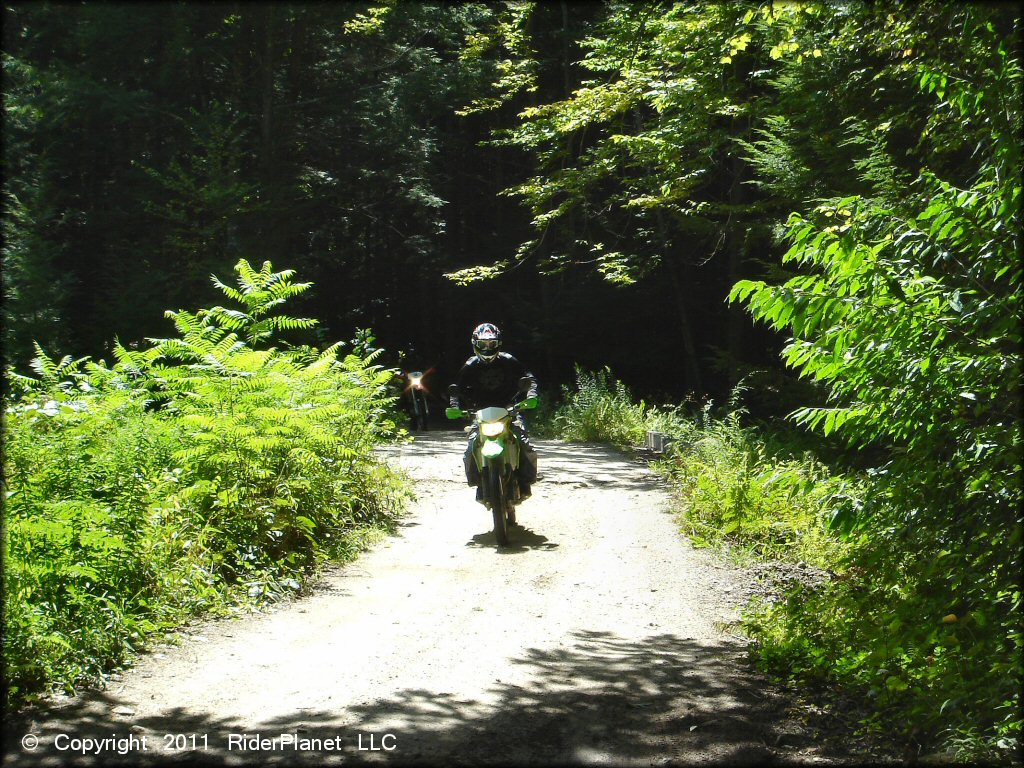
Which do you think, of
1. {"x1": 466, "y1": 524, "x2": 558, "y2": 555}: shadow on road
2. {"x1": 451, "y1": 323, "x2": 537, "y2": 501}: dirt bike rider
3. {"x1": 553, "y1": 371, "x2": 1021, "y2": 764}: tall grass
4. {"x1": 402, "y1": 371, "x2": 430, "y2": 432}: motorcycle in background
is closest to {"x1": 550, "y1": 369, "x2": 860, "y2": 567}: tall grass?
{"x1": 553, "y1": 371, "x2": 1021, "y2": 764}: tall grass

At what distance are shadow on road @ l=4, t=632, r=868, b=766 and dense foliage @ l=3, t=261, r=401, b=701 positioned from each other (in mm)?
903

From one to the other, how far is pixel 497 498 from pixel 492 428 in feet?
2.49

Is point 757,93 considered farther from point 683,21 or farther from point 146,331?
point 146,331

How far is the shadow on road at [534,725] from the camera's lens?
4.18 m

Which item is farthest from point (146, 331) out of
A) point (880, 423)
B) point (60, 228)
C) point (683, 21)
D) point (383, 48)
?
point (880, 423)

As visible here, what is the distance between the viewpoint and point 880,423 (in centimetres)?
470

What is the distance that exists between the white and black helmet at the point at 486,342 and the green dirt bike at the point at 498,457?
60 centimetres

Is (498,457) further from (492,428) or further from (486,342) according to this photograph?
(486,342)

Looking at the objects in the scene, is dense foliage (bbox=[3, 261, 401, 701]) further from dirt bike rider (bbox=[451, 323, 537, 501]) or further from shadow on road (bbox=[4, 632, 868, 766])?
dirt bike rider (bbox=[451, 323, 537, 501])

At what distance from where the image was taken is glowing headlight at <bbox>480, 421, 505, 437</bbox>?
9383 mm

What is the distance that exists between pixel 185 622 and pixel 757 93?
57.9 feet

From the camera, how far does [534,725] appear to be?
464 centimetres

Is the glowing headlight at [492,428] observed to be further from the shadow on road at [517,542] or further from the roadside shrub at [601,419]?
the roadside shrub at [601,419]

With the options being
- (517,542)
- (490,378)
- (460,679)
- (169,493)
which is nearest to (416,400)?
(490,378)
